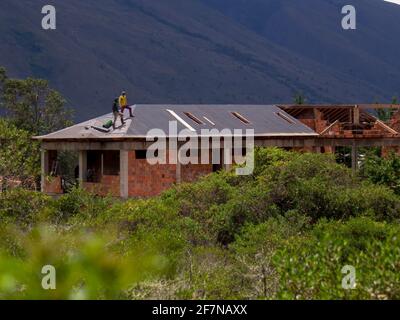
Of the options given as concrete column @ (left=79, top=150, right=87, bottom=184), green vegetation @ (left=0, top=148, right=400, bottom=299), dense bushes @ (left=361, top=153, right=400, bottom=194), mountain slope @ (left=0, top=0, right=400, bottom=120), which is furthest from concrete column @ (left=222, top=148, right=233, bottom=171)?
mountain slope @ (left=0, top=0, right=400, bottom=120)

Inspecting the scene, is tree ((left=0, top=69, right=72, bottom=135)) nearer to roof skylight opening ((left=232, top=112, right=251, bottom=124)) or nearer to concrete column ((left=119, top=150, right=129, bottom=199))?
roof skylight opening ((left=232, top=112, right=251, bottom=124))

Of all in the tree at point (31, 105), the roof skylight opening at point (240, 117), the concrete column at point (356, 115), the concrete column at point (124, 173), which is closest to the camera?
the concrete column at point (124, 173)

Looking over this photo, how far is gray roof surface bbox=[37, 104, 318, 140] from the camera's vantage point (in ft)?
105

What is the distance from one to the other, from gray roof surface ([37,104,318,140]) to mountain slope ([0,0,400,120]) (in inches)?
3848

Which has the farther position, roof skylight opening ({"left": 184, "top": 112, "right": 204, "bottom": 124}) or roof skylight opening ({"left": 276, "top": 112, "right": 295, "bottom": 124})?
roof skylight opening ({"left": 276, "top": 112, "right": 295, "bottom": 124})

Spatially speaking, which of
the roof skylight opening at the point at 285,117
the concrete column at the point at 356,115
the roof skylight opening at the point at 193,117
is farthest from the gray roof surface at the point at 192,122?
the concrete column at the point at 356,115

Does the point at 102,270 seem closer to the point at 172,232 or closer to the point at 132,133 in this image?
the point at 172,232

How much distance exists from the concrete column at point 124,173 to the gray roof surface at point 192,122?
75 cm

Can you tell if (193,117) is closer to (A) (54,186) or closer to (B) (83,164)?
(B) (83,164)

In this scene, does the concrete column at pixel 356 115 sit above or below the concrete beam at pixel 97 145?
above

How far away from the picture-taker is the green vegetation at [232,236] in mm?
7391

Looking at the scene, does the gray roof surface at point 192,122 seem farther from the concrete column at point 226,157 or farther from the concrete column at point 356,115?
the concrete column at point 356,115

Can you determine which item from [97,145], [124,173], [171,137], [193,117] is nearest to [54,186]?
[97,145]

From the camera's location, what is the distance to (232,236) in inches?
870
